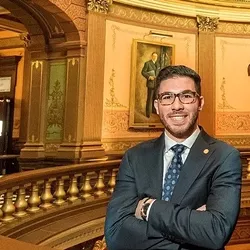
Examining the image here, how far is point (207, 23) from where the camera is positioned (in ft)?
29.1

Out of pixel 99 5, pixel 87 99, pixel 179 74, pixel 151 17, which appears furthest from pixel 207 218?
pixel 151 17

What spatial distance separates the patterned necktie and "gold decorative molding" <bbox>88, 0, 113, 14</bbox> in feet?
19.2

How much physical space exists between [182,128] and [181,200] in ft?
0.94

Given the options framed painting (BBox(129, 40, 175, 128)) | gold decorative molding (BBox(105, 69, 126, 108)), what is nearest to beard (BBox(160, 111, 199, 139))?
gold decorative molding (BBox(105, 69, 126, 108))

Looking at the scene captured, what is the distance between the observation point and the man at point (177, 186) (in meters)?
1.50

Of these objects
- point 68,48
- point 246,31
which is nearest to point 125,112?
point 68,48

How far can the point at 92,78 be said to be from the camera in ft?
23.2

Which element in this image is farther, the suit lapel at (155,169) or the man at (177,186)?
the suit lapel at (155,169)

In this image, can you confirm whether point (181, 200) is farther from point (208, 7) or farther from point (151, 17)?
point (208, 7)

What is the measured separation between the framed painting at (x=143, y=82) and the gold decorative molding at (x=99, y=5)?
93 cm

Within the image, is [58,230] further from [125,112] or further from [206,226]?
[125,112]

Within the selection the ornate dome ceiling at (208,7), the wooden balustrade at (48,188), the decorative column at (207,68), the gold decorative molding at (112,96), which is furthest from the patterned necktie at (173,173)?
the decorative column at (207,68)

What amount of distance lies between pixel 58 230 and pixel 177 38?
555 centimetres

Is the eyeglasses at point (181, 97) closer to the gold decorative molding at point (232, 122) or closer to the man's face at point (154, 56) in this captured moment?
the man's face at point (154, 56)
